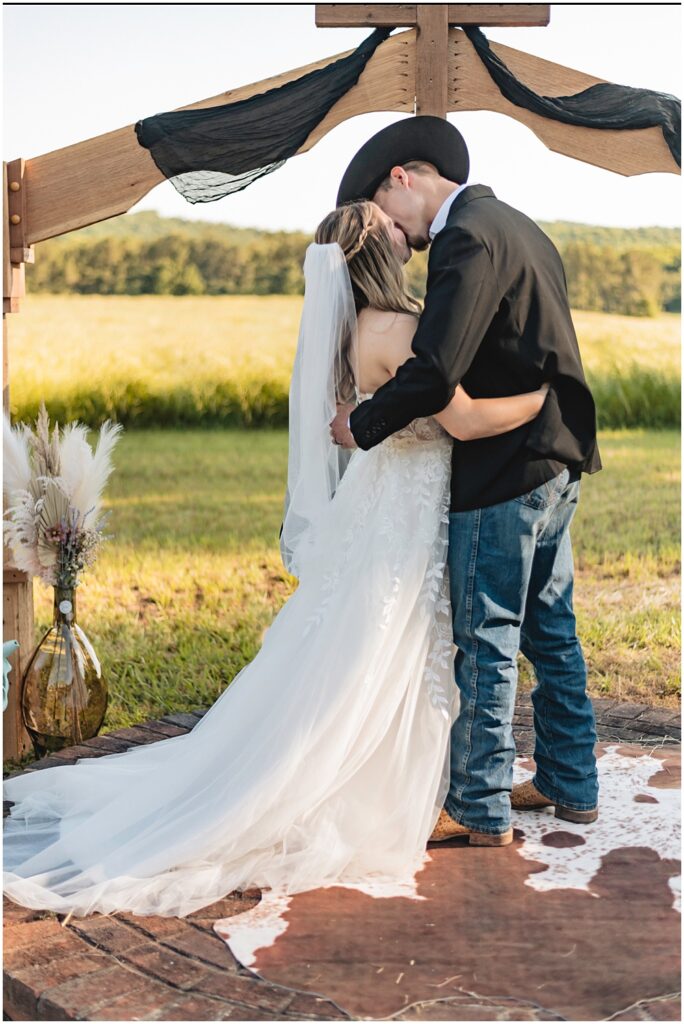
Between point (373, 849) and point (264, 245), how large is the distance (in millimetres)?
8234

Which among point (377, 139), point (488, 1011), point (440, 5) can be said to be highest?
point (440, 5)

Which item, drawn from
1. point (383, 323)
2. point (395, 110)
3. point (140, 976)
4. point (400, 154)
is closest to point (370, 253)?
Answer: point (383, 323)

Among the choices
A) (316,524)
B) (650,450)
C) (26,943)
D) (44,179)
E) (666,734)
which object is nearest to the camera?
(26,943)

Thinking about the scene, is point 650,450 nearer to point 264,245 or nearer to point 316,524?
point 264,245

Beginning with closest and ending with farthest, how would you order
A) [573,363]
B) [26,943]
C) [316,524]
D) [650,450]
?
[26,943] → [573,363] → [316,524] → [650,450]

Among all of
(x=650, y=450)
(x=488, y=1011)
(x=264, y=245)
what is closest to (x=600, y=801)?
(x=488, y=1011)

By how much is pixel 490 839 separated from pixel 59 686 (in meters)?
1.54

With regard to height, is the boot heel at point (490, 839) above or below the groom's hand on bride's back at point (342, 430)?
below

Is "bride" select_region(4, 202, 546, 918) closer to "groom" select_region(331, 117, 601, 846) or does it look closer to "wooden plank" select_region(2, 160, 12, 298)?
"groom" select_region(331, 117, 601, 846)

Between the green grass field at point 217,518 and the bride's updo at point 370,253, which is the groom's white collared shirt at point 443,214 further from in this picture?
the green grass field at point 217,518

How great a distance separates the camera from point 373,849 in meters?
2.85

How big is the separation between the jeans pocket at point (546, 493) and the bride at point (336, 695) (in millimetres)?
197

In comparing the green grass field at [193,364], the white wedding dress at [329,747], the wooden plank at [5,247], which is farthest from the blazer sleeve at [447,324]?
the green grass field at [193,364]

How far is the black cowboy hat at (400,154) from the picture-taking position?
2934 mm
